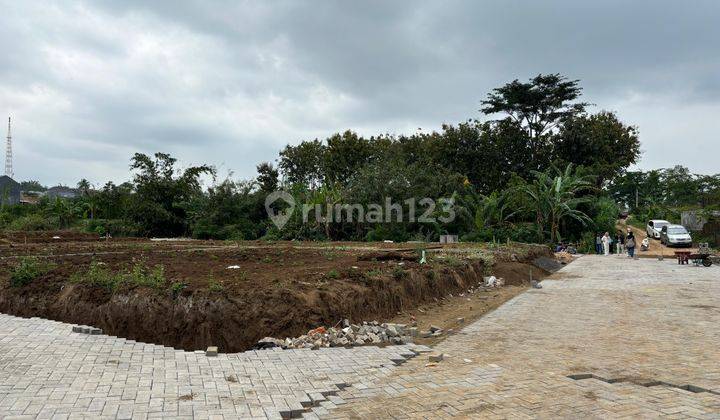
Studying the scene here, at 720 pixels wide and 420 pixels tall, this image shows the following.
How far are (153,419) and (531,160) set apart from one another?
36204 millimetres

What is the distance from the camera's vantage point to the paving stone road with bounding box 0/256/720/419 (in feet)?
14.5

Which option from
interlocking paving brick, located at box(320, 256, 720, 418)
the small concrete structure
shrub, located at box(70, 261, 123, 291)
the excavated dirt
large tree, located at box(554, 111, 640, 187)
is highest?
large tree, located at box(554, 111, 640, 187)

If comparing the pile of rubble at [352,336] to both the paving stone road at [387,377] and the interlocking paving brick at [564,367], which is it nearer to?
the paving stone road at [387,377]

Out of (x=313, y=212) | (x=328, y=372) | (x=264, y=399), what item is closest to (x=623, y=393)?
(x=328, y=372)

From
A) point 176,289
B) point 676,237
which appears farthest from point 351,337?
point 676,237

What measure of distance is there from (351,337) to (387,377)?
173 cm

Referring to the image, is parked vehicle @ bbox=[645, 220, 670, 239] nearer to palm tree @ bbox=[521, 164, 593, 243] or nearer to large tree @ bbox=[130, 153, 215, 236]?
palm tree @ bbox=[521, 164, 593, 243]

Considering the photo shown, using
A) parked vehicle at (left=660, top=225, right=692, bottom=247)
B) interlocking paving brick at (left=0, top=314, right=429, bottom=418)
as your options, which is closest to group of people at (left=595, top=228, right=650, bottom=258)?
parked vehicle at (left=660, top=225, right=692, bottom=247)

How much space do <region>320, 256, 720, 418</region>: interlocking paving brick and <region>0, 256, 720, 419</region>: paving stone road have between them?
0.02 metres

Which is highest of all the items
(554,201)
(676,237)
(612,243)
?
(554,201)

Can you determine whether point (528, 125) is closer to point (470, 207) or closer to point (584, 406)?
point (470, 207)

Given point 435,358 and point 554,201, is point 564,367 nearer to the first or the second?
point 435,358

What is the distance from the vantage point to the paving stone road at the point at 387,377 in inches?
174

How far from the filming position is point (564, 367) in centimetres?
584
